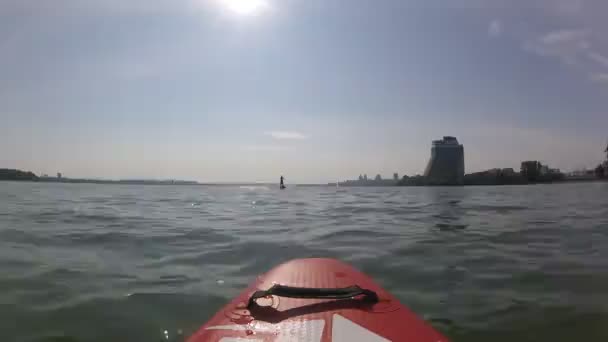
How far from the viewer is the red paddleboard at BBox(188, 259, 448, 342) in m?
2.63

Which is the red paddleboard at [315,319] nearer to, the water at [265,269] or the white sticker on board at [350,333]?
the white sticker on board at [350,333]

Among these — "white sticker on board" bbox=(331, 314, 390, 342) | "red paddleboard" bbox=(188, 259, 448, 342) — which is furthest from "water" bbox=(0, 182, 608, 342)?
"white sticker on board" bbox=(331, 314, 390, 342)

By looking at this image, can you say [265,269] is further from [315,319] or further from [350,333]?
[350,333]

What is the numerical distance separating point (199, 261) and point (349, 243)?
13.0ft

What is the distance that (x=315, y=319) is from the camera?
9.50ft

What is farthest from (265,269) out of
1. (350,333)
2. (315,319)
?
(350,333)

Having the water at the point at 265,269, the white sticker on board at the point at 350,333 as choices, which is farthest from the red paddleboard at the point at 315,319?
the water at the point at 265,269

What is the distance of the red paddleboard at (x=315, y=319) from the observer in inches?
104

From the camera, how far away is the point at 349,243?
8398 mm

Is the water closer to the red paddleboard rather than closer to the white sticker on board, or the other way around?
the red paddleboard

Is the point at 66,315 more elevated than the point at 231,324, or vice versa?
the point at 231,324

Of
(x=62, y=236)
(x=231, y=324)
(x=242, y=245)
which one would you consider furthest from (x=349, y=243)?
(x=62, y=236)

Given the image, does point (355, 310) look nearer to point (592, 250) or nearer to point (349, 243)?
point (349, 243)

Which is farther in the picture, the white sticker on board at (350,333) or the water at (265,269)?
the water at (265,269)
